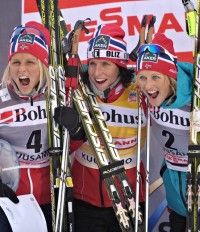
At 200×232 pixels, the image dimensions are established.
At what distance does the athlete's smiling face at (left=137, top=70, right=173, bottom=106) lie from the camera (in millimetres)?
3588

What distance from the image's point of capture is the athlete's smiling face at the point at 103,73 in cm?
379

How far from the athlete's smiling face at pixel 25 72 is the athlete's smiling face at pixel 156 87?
64 centimetres

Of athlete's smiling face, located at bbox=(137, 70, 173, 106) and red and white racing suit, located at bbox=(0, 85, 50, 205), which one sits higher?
athlete's smiling face, located at bbox=(137, 70, 173, 106)

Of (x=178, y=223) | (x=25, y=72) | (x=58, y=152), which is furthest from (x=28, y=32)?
(x=178, y=223)

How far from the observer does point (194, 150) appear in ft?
11.5

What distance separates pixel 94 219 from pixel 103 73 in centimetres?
91

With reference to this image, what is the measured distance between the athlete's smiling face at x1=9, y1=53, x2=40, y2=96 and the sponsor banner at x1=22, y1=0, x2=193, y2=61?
97 cm

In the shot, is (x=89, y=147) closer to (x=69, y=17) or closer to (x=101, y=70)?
(x=101, y=70)

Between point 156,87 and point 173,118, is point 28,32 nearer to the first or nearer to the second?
point 156,87

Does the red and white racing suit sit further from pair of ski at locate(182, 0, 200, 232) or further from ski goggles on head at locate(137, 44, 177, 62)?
pair of ski at locate(182, 0, 200, 232)

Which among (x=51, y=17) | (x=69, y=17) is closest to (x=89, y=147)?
(x=51, y=17)

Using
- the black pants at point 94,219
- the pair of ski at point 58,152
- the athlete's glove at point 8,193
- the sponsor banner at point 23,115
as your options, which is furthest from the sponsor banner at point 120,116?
the athlete's glove at point 8,193

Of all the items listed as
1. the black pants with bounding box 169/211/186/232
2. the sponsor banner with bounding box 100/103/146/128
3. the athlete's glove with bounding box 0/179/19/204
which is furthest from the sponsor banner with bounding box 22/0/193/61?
the athlete's glove with bounding box 0/179/19/204

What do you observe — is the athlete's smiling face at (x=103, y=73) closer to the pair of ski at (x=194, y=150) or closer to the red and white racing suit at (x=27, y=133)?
the red and white racing suit at (x=27, y=133)
